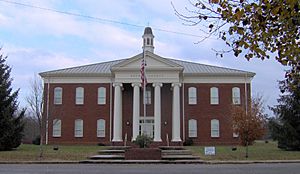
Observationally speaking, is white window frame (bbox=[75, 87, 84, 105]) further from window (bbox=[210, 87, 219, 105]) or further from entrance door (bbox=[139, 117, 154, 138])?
window (bbox=[210, 87, 219, 105])

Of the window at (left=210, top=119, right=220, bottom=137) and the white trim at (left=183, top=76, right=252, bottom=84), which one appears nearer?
the window at (left=210, top=119, right=220, bottom=137)

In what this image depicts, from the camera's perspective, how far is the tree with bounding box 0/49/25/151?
110 ft

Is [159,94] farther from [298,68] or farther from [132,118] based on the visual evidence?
[298,68]

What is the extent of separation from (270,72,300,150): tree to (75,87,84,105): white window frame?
20822mm

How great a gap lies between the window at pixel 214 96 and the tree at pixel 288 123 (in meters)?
10.4

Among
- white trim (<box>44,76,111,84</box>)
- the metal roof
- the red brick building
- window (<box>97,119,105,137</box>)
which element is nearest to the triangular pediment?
the metal roof

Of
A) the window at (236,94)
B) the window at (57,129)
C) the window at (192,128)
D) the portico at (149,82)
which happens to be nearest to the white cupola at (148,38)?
the portico at (149,82)

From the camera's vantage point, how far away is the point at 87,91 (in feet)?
153

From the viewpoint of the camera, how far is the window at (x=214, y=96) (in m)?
46.6

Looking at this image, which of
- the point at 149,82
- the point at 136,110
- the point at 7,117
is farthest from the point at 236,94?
the point at 7,117

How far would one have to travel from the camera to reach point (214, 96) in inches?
1834

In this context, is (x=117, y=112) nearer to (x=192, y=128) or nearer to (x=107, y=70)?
Result: (x=107, y=70)

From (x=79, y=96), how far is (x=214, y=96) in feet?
48.8

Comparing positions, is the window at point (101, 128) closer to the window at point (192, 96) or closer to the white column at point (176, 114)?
the white column at point (176, 114)
